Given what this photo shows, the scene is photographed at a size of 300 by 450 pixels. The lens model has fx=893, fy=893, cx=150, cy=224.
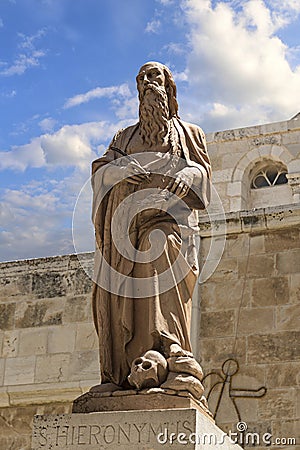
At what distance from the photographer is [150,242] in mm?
5035

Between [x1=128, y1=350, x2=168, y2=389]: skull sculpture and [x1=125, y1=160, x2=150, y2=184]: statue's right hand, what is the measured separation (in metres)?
1.04

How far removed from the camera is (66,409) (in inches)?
320

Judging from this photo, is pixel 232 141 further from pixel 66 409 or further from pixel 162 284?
pixel 162 284

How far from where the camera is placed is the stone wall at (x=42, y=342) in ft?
26.9

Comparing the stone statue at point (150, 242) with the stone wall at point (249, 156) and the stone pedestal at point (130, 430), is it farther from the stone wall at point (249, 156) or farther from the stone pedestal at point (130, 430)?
the stone wall at point (249, 156)

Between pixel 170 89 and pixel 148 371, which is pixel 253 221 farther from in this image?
pixel 148 371

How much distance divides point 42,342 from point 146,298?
372cm

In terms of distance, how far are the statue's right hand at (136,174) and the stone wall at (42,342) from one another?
116 inches

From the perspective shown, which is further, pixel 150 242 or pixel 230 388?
pixel 230 388

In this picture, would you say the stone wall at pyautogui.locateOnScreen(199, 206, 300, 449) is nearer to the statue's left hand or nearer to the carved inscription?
the statue's left hand

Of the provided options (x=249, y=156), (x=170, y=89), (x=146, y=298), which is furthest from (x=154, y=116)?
(x=249, y=156)

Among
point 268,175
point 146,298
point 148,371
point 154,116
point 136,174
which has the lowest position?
point 148,371

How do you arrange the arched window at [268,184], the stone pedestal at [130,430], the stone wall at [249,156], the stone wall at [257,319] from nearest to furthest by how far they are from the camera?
the stone pedestal at [130,430]
the stone wall at [257,319]
the stone wall at [249,156]
the arched window at [268,184]

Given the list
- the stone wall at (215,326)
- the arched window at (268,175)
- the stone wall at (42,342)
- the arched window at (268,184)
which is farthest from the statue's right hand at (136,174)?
the arched window at (268,175)
